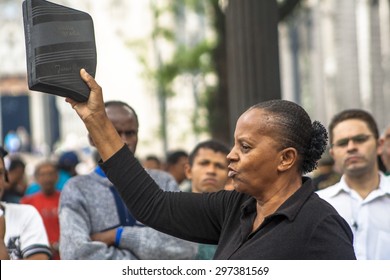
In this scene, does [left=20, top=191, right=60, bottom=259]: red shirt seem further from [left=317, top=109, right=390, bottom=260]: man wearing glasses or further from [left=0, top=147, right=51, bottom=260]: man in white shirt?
[left=0, top=147, right=51, bottom=260]: man in white shirt

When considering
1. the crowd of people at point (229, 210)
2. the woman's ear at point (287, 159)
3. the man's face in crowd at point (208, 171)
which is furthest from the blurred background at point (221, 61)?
the woman's ear at point (287, 159)

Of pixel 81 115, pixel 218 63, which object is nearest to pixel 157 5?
pixel 218 63

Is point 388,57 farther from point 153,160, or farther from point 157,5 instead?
point 153,160

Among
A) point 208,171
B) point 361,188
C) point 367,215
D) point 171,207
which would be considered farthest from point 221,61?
point 171,207

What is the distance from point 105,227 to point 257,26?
2.34 meters

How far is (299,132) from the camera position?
4094mm

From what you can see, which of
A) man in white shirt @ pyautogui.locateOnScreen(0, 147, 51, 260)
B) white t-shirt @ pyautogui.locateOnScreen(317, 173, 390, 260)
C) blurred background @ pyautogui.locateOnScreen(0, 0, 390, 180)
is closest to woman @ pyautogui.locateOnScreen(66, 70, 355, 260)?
man in white shirt @ pyautogui.locateOnScreen(0, 147, 51, 260)

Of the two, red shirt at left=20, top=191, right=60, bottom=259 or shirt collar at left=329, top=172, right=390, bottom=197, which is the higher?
shirt collar at left=329, top=172, right=390, bottom=197

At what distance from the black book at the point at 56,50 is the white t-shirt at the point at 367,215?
2438 millimetres

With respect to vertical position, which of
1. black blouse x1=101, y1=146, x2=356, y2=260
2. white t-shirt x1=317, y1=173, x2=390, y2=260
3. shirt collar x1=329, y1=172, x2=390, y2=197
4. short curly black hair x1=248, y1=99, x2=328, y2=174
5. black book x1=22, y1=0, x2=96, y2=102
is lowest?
white t-shirt x1=317, y1=173, x2=390, y2=260

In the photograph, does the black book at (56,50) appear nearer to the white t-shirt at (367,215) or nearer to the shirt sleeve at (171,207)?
the shirt sleeve at (171,207)

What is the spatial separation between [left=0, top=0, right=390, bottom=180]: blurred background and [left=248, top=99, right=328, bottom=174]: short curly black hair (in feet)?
11.8

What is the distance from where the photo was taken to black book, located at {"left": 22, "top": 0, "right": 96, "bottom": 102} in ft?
13.0

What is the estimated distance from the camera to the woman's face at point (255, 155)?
404 centimetres
